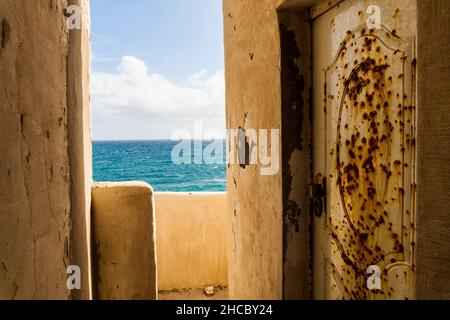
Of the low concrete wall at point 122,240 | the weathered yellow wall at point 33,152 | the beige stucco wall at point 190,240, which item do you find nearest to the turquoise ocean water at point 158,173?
the beige stucco wall at point 190,240

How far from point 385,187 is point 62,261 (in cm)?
205

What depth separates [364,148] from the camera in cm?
164

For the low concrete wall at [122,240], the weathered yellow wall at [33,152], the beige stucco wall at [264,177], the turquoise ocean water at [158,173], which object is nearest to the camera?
the weathered yellow wall at [33,152]

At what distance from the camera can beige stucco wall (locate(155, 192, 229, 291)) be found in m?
5.54

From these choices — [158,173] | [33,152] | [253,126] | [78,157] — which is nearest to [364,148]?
[253,126]

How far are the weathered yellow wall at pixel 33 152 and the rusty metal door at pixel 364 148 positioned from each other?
67.5 inches

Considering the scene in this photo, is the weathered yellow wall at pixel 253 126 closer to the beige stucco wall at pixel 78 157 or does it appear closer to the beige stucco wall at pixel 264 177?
the beige stucco wall at pixel 264 177

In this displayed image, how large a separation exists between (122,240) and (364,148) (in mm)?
2574

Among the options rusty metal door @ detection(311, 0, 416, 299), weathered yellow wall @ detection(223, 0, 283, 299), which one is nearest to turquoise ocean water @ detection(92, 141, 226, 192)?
weathered yellow wall @ detection(223, 0, 283, 299)

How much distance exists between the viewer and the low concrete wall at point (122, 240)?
3.15 metres

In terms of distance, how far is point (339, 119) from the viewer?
1.85m

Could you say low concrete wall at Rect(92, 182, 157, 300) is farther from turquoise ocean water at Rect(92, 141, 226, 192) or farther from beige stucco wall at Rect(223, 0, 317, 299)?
turquoise ocean water at Rect(92, 141, 226, 192)

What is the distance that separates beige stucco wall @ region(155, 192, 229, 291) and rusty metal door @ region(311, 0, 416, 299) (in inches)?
141

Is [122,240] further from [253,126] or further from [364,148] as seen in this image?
[364,148]
